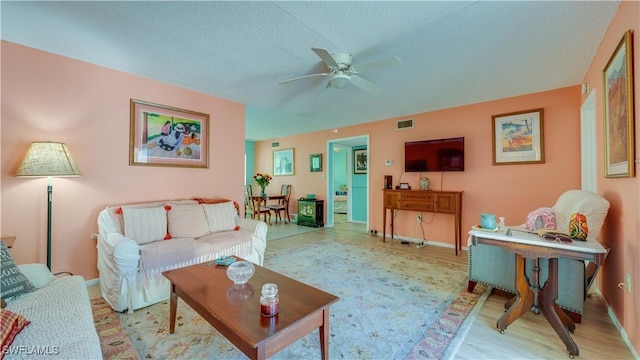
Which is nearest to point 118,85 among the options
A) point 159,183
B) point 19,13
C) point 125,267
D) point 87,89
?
point 87,89

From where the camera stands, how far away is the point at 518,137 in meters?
3.64

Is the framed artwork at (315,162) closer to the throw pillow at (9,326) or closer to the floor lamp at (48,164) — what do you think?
the floor lamp at (48,164)

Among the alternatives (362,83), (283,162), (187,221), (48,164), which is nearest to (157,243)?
(187,221)

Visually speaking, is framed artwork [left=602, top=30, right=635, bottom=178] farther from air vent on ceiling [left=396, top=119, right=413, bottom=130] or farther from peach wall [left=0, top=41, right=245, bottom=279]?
peach wall [left=0, top=41, right=245, bottom=279]

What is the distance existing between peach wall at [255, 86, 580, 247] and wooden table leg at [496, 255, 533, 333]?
7.06 ft

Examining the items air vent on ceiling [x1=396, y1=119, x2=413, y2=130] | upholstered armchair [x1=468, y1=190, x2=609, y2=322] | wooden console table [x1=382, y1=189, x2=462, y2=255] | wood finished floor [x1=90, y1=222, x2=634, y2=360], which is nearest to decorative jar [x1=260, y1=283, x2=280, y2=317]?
wood finished floor [x1=90, y1=222, x2=634, y2=360]

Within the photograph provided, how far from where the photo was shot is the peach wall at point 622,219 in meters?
1.60

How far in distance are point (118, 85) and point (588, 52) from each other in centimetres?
482

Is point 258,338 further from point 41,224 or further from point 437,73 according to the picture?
point 437,73

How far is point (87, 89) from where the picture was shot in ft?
8.73

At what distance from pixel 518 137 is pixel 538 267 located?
8.11ft

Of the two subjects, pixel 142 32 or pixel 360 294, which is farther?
pixel 360 294

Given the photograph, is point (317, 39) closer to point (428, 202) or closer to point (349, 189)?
point (428, 202)

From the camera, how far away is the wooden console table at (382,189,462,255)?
12.7 feet
